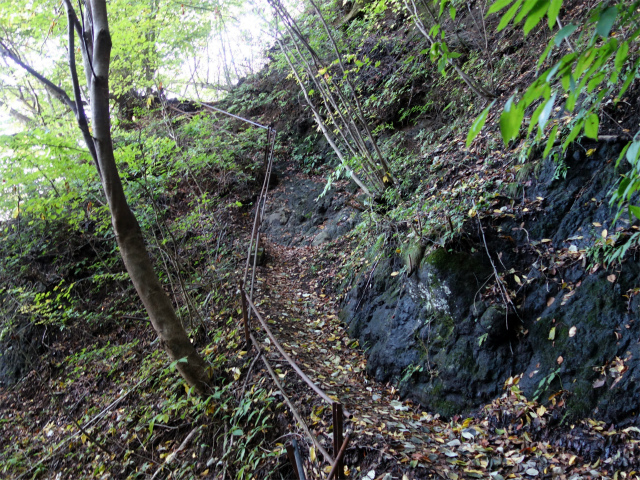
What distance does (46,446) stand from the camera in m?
5.89

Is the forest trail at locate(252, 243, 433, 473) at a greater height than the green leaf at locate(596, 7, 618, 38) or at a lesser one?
lesser

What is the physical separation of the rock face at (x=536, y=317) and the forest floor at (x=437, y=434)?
182 millimetres

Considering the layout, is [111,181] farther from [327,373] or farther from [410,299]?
[410,299]

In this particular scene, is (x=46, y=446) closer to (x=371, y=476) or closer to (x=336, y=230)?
(x=371, y=476)

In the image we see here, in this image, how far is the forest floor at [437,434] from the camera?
294cm

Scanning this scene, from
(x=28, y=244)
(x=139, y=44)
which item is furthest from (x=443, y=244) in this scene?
(x=28, y=244)

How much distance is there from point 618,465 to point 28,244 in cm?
1092

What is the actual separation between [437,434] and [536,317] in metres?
1.62

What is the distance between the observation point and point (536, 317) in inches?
153

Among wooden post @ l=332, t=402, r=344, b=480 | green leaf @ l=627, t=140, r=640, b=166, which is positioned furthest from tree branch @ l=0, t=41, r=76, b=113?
green leaf @ l=627, t=140, r=640, b=166

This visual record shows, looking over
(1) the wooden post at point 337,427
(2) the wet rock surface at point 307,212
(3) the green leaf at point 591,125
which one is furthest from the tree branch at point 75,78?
(2) the wet rock surface at point 307,212

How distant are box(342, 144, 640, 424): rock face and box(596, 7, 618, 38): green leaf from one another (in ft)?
10.8

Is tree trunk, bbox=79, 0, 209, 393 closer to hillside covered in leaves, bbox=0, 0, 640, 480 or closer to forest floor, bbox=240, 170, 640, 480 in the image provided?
hillside covered in leaves, bbox=0, 0, 640, 480

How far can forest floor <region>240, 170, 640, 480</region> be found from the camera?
2941 millimetres
